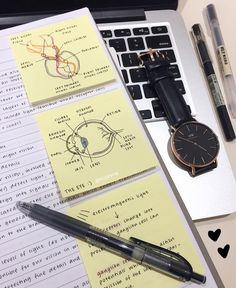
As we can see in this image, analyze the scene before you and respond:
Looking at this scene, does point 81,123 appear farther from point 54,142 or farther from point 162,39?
A: point 162,39

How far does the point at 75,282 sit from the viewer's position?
320 mm

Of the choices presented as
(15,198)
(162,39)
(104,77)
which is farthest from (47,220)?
(162,39)

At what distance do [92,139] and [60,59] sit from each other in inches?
4.3

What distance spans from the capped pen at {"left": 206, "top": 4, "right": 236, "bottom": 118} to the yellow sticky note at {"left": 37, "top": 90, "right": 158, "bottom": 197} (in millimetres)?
171

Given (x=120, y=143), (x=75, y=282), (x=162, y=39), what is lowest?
(x=75, y=282)

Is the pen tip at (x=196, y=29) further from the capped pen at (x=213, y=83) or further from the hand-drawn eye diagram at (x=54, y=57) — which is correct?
the hand-drawn eye diagram at (x=54, y=57)

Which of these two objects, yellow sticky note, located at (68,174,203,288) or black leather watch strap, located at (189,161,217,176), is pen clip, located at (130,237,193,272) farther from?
black leather watch strap, located at (189,161,217,176)

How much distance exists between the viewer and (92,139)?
0.37 meters

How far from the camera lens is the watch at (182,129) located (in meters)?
0.41

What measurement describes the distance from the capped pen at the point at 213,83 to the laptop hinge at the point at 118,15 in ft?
0.28

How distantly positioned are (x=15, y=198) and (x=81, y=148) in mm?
83

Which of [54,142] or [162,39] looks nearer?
[54,142]

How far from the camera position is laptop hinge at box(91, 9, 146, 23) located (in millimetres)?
497

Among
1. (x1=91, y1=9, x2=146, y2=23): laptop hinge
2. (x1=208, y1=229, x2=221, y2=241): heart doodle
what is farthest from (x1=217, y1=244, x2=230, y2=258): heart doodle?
(x1=91, y1=9, x2=146, y2=23): laptop hinge
